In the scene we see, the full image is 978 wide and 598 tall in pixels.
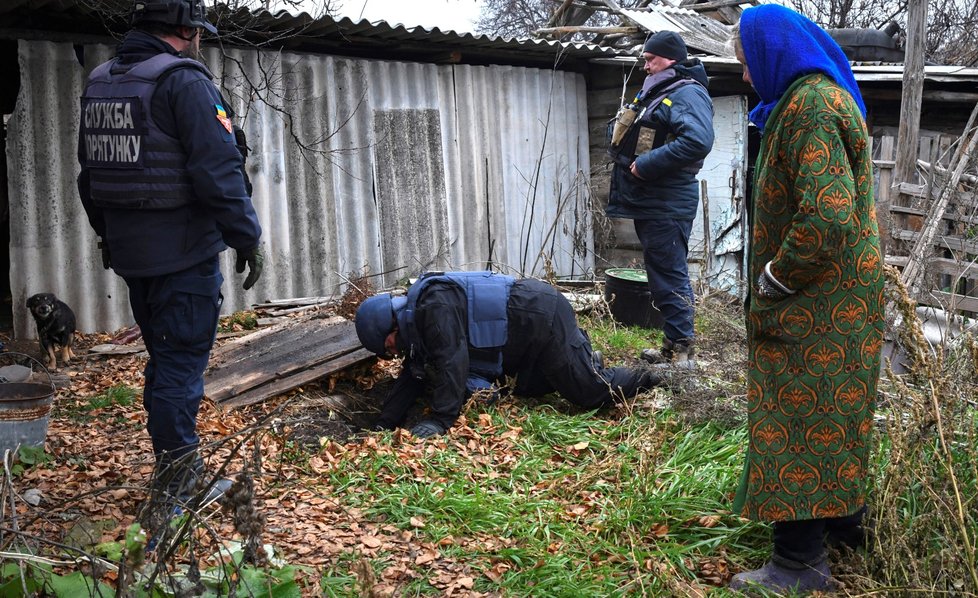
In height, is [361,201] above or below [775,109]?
below

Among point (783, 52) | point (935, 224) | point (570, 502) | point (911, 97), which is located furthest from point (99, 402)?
point (911, 97)

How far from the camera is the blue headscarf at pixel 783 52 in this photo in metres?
3.23

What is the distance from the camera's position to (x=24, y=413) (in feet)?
15.5

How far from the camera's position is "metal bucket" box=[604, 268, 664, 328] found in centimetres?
792

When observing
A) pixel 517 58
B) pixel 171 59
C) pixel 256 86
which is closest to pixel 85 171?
pixel 171 59

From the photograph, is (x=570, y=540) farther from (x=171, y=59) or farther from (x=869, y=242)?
(x=171, y=59)

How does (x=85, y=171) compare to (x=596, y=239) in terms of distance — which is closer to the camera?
(x=85, y=171)

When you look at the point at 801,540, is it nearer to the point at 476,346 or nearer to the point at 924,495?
the point at 924,495

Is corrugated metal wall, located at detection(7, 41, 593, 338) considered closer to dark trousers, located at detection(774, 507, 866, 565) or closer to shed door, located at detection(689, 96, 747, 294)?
shed door, located at detection(689, 96, 747, 294)

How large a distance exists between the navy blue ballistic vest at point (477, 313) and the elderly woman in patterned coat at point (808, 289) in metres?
2.41

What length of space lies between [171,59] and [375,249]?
5.52 m

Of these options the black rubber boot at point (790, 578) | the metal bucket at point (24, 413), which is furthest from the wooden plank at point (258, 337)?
the black rubber boot at point (790, 578)

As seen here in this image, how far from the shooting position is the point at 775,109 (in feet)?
10.8

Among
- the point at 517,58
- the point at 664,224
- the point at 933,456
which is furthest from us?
the point at 517,58
